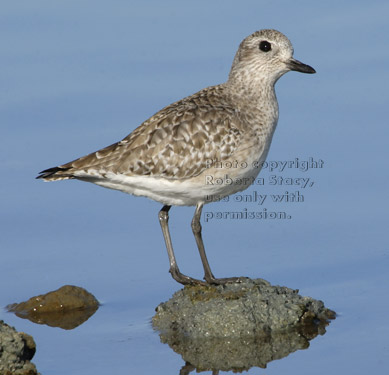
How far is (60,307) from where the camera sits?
11.6m

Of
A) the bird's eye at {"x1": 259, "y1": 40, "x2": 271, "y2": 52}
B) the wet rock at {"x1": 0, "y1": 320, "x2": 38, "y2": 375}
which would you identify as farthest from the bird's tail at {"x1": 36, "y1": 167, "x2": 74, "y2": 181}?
the bird's eye at {"x1": 259, "y1": 40, "x2": 271, "y2": 52}

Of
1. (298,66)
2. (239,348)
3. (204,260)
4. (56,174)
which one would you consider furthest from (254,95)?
(239,348)

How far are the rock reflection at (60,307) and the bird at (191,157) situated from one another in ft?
3.63

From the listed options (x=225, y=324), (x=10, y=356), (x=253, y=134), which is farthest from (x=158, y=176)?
(x=10, y=356)

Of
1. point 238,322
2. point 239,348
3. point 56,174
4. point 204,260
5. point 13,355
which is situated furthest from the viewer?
point 204,260

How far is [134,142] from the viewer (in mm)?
11766

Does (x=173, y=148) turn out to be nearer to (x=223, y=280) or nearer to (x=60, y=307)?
(x=223, y=280)

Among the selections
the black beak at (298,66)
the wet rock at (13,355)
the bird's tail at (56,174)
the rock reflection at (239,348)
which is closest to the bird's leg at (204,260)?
the rock reflection at (239,348)

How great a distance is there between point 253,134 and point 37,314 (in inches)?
132

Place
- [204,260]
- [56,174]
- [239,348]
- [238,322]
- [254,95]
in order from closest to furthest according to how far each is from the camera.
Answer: [239,348] → [238,322] → [56,174] → [204,260] → [254,95]

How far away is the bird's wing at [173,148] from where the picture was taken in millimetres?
11547

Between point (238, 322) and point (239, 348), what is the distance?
40cm

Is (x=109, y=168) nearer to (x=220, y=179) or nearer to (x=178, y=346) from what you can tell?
(x=220, y=179)

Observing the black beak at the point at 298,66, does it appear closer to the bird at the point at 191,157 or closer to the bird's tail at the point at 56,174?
the bird at the point at 191,157
